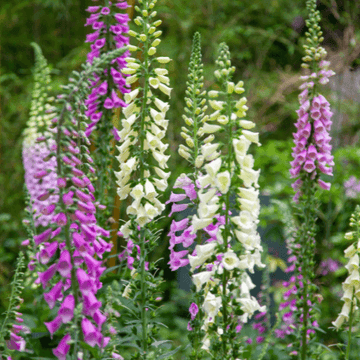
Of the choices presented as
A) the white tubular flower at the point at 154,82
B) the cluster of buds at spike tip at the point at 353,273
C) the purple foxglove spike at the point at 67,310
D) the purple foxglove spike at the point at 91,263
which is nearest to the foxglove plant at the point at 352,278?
the cluster of buds at spike tip at the point at 353,273

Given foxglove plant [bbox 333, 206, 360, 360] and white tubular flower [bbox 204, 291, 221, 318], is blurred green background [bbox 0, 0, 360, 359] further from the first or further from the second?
white tubular flower [bbox 204, 291, 221, 318]

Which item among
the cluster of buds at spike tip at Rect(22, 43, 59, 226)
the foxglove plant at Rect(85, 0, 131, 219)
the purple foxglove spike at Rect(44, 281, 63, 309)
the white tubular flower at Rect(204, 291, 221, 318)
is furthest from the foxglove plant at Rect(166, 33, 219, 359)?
the cluster of buds at spike tip at Rect(22, 43, 59, 226)

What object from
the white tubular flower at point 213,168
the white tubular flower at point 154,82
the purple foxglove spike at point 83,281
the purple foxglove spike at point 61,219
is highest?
the white tubular flower at point 154,82

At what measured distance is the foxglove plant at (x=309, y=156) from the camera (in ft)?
8.50

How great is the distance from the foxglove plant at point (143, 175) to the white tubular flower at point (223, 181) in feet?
1.40

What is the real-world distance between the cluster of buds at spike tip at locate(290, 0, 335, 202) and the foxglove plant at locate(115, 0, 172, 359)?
948 mm

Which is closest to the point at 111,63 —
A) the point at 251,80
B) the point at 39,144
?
the point at 39,144

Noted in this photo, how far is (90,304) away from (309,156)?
1611 mm

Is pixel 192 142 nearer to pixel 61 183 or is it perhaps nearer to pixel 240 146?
pixel 240 146

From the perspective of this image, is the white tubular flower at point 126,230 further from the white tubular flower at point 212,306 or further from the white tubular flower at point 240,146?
the white tubular flower at point 240,146

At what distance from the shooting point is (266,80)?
283 inches

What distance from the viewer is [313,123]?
272cm

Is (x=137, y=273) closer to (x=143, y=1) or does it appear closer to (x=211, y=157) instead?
(x=211, y=157)

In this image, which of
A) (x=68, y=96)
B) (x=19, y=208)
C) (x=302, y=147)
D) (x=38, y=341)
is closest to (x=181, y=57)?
(x=19, y=208)
